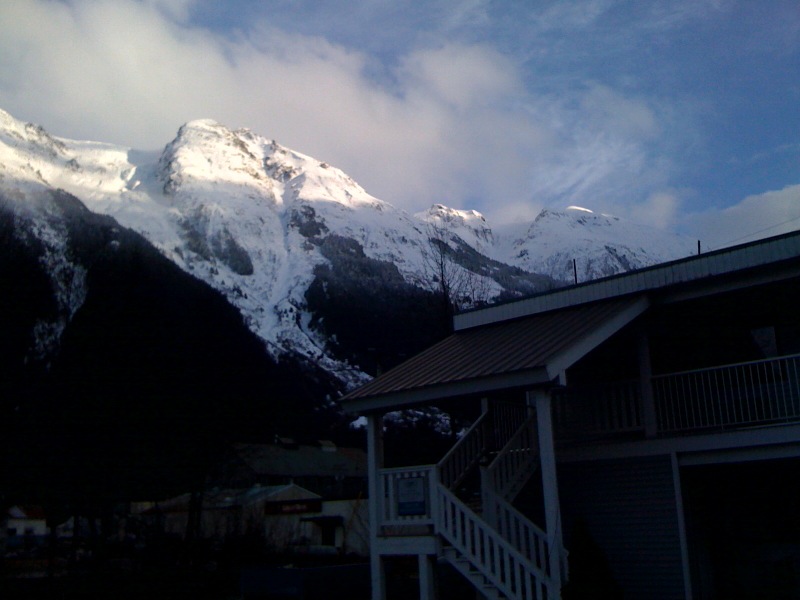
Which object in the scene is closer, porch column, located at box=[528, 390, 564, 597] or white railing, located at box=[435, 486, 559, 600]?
porch column, located at box=[528, 390, 564, 597]

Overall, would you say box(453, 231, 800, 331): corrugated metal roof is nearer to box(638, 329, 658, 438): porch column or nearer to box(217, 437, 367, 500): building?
box(638, 329, 658, 438): porch column

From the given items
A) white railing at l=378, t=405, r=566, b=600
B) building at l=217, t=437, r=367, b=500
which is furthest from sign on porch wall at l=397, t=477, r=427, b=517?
building at l=217, t=437, r=367, b=500

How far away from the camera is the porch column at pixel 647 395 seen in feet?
45.2

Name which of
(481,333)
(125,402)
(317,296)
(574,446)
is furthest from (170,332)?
(317,296)

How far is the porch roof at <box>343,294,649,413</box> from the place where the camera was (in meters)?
12.2

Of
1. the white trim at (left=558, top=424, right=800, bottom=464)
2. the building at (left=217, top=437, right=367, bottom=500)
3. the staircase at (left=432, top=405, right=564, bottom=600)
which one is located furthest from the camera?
the building at (left=217, top=437, right=367, bottom=500)

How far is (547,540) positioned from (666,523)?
2.32 m

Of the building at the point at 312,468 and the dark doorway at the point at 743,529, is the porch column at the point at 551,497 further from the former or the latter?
the building at the point at 312,468

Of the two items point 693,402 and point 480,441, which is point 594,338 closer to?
point 693,402

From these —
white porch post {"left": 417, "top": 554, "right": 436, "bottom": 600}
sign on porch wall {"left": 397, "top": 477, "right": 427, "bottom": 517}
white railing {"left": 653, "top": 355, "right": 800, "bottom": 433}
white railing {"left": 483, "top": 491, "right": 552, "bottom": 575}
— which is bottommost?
white porch post {"left": 417, "top": 554, "right": 436, "bottom": 600}

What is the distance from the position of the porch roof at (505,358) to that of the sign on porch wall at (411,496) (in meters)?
1.29

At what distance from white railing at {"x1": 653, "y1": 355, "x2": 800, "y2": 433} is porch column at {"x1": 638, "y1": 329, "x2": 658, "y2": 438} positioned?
17cm

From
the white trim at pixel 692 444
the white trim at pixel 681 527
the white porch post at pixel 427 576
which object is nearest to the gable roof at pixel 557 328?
the white trim at pixel 692 444

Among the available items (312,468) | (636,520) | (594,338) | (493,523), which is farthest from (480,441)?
(312,468)
